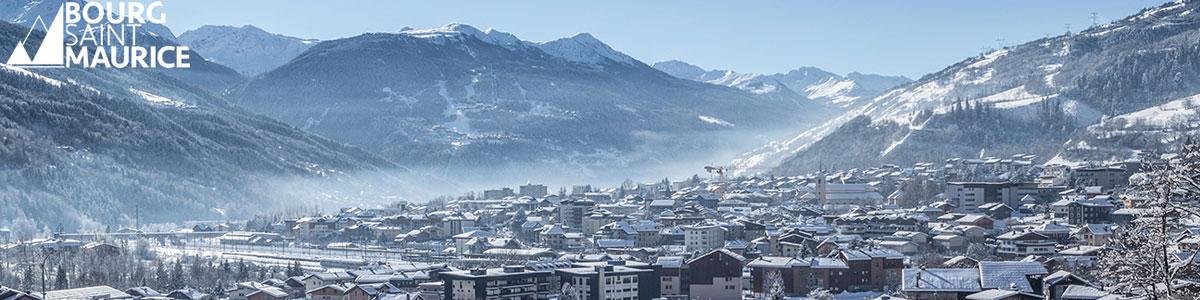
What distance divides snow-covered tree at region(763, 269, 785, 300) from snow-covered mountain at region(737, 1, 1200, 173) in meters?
64.3

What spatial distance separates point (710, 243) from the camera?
88.8m

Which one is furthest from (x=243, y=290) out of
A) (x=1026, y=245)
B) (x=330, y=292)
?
(x=1026, y=245)

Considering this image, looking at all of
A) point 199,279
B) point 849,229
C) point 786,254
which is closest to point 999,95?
point 849,229

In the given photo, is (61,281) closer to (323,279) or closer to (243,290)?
(243,290)

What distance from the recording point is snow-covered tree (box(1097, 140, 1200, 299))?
14.8 m

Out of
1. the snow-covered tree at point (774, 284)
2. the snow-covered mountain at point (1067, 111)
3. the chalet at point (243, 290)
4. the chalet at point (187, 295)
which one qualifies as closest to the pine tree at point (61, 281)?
the chalet at point (187, 295)

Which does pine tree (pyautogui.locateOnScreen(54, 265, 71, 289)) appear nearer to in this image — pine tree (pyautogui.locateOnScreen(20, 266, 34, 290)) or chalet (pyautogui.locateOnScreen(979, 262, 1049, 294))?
pine tree (pyautogui.locateOnScreen(20, 266, 34, 290))

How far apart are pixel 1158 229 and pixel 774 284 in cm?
4600

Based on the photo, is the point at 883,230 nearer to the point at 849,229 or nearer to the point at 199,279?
the point at 849,229

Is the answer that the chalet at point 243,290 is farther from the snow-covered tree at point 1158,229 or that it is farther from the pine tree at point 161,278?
the snow-covered tree at point 1158,229

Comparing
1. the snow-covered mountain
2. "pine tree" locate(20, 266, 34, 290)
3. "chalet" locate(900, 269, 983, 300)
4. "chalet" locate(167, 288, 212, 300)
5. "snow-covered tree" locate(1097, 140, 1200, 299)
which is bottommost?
"chalet" locate(167, 288, 212, 300)

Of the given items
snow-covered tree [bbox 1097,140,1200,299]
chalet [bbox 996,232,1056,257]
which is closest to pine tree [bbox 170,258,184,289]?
chalet [bbox 996,232,1056,257]

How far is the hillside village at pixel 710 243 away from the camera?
6172 centimetres

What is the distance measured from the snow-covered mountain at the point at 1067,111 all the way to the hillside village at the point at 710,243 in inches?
318
